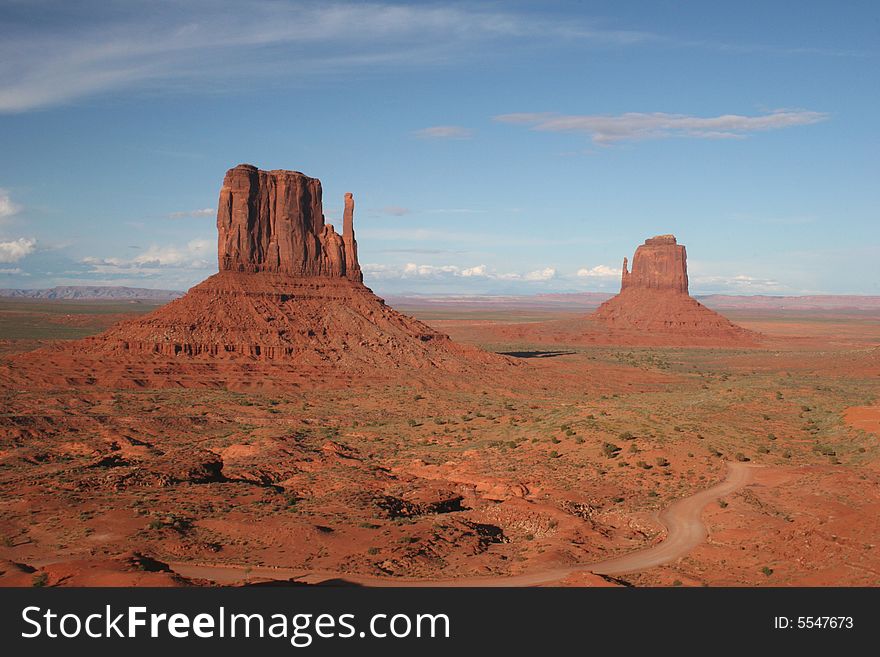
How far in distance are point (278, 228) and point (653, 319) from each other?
90.8m

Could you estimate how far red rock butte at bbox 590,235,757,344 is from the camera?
476 feet

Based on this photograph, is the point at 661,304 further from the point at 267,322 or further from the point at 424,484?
the point at 424,484

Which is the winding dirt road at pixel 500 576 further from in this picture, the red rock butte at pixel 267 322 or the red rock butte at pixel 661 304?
the red rock butte at pixel 661 304

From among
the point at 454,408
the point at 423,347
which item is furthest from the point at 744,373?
the point at 454,408

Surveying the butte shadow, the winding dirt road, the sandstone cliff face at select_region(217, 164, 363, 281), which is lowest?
the winding dirt road

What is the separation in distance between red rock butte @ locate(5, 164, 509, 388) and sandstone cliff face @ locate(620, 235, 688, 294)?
80990mm

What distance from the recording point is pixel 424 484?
1380 inches

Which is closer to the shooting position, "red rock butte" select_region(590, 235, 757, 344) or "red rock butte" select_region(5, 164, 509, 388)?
"red rock butte" select_region(5, 164, 509, 388)

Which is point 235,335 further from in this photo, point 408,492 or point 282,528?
point 282,528

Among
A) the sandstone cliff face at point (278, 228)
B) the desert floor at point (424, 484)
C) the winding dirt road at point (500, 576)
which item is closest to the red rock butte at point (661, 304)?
the sandstone cliff face at point (278, 228)

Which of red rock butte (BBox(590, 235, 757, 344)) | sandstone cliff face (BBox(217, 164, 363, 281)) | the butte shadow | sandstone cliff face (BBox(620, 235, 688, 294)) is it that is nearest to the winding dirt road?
sandstone cliff face (BBox(217, 164, 363, 281))

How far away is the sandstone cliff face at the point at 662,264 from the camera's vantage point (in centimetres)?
15512

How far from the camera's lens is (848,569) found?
20516 mm

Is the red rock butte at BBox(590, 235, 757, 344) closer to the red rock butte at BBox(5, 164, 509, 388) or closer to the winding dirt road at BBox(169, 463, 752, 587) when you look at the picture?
the red rock butte at BBox(5, 164, 509, 388)
